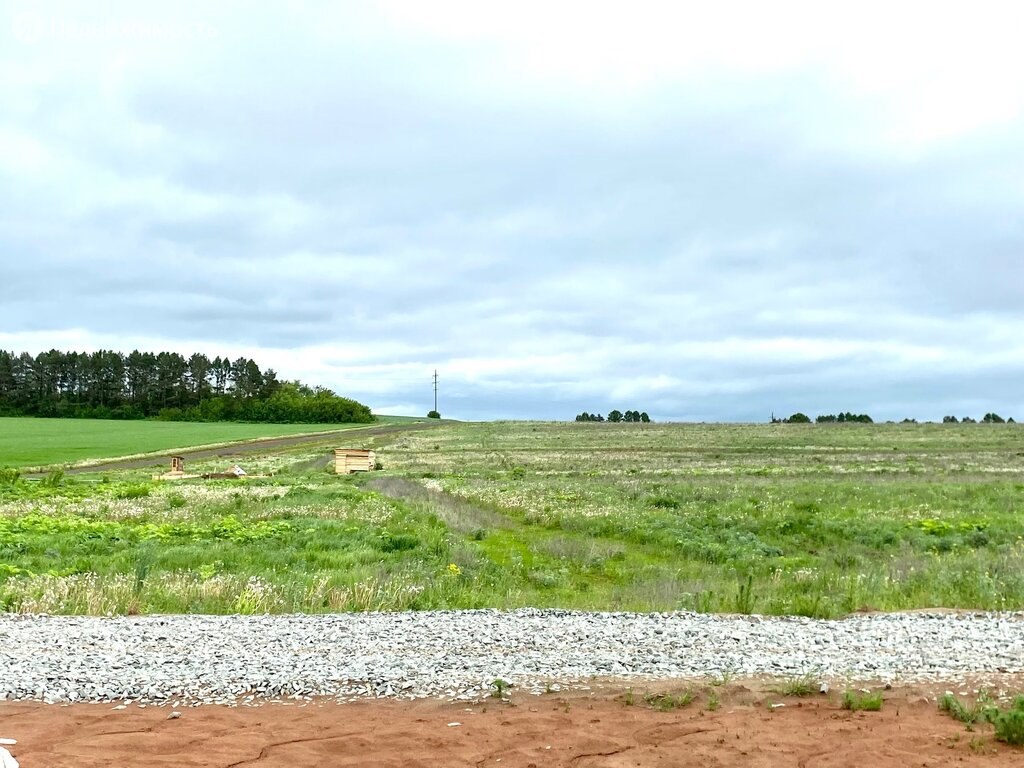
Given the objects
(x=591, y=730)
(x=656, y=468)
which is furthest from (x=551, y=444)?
(x=591, y=730)

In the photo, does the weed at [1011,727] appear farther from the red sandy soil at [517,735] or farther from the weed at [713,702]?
the weed at [713,702]

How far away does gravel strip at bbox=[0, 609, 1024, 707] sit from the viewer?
29.7ft

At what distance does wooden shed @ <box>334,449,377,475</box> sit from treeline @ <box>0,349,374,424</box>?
358 feet

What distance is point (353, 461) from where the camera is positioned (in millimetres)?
47875

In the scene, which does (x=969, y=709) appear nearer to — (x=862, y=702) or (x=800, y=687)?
(x=862, y=702)

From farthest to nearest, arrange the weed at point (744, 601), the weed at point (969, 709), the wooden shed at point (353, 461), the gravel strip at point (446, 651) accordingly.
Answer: the wooden shed at point (353, 461) < the weed at point (744, 601) < the gravel strip at point (446, 651) < the weed at point (969, 709)

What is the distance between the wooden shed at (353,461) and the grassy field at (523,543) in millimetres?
8100

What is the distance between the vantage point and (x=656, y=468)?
48.0m

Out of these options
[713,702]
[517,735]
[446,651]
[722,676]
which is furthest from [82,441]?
[713,702]

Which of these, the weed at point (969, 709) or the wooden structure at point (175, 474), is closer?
the weed at point (969, 709)

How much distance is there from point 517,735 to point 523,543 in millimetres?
14837

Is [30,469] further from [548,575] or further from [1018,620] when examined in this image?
[1018,620]

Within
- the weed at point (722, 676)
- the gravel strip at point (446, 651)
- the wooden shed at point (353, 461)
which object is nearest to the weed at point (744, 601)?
the gravel strip at point (446, 651)

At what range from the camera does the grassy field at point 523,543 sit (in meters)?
14.1
